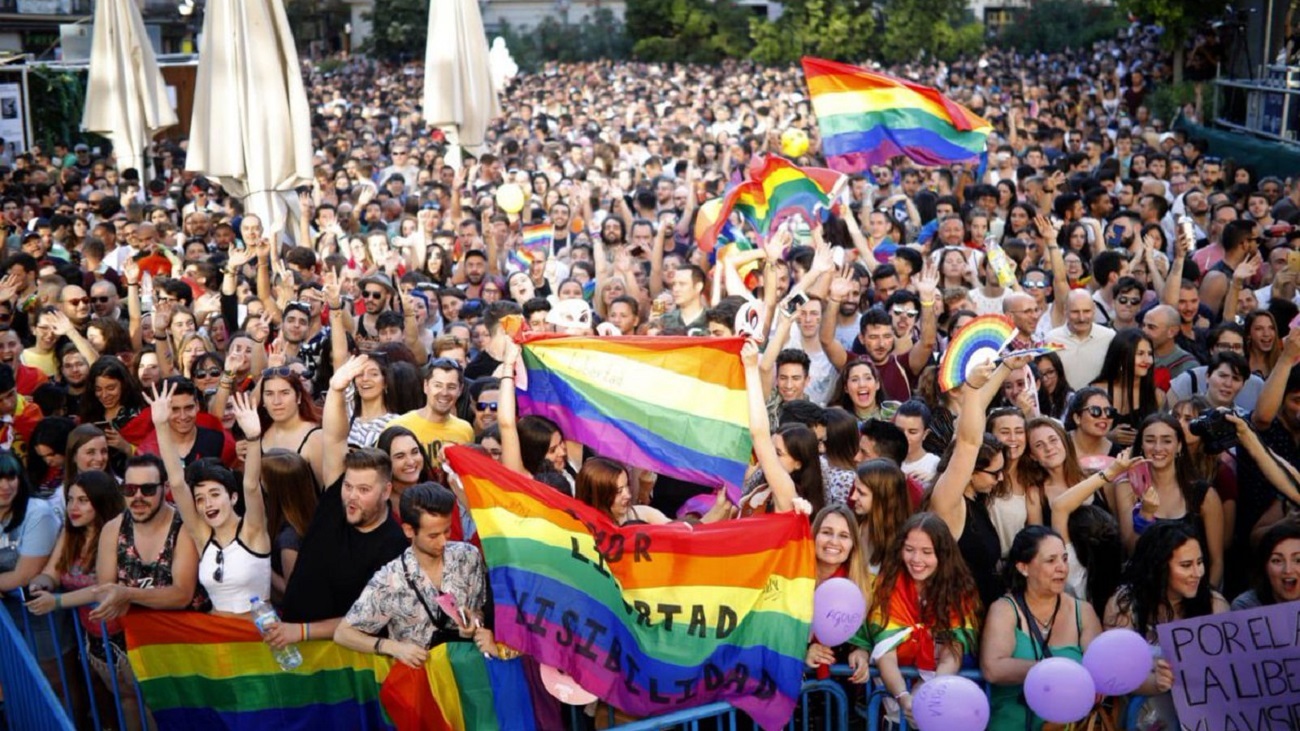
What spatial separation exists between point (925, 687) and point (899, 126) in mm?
8020

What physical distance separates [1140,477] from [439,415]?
10.4 ft

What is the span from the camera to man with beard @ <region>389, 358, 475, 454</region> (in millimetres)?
7180

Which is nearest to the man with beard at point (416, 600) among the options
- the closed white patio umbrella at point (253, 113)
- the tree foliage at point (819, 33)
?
the closed white patio umbrella at point (253, 113)

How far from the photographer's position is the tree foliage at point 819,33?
132ft

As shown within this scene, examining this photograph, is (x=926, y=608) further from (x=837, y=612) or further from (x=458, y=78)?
(x=458, y=78)

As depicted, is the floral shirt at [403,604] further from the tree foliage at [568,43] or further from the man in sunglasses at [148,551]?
the tree foliage at [568,43]

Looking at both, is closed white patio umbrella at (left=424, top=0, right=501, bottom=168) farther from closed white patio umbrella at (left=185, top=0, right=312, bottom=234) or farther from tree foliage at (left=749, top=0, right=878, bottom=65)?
tree foliage at (left=749, top=0, right=878, bottom=65)

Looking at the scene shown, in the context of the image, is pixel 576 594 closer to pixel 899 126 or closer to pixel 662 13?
pixel 899 126

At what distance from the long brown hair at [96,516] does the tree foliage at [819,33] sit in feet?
114

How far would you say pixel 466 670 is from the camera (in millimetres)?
5594

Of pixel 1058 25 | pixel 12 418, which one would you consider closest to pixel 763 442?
pixel 12 418

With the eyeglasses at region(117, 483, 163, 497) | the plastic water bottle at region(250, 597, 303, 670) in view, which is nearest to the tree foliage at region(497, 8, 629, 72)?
the eyeglasses at region(117, 483, 163, 497)

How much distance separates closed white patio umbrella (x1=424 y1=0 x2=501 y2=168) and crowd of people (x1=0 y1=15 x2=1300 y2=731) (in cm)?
136

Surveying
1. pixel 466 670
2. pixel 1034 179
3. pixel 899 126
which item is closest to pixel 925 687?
pixel 466 670
